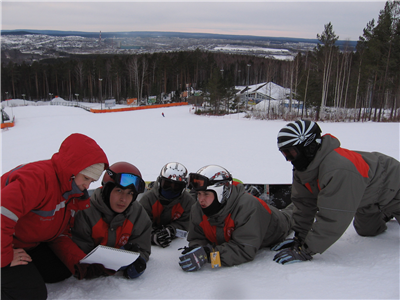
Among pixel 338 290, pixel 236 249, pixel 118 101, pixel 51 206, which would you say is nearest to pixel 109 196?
pixel 51 206

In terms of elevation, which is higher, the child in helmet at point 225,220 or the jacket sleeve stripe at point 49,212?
the jacket sleeve stripe at point 49,212

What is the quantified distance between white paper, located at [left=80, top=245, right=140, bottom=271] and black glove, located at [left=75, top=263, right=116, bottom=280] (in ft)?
0.10

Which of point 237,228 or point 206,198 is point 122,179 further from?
point 237,228

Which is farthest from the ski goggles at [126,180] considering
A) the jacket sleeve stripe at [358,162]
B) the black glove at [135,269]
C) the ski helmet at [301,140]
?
the jacket sleeve stripe at [358,162]

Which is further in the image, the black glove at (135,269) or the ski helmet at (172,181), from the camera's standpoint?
the ski helmet at (172,181)

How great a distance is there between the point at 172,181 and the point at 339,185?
6.41 feet

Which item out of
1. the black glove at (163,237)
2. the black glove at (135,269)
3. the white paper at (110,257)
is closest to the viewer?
the white paper at (110,257)

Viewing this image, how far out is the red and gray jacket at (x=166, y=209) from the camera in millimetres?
3918

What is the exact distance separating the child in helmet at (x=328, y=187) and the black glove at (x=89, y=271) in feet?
5.05

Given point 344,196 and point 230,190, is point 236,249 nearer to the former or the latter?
point 230,190

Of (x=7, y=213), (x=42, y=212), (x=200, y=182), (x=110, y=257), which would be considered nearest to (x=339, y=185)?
(x=200, y=182)

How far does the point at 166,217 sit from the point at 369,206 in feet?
8.08

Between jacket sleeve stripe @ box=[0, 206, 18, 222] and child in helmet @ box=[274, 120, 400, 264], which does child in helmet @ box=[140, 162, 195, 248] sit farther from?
jacket sleeve stripe @ box=[0, 206, 18, 222]

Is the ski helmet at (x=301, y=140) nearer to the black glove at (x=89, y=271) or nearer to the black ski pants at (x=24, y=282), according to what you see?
the black glove at (x=89, y=271)
